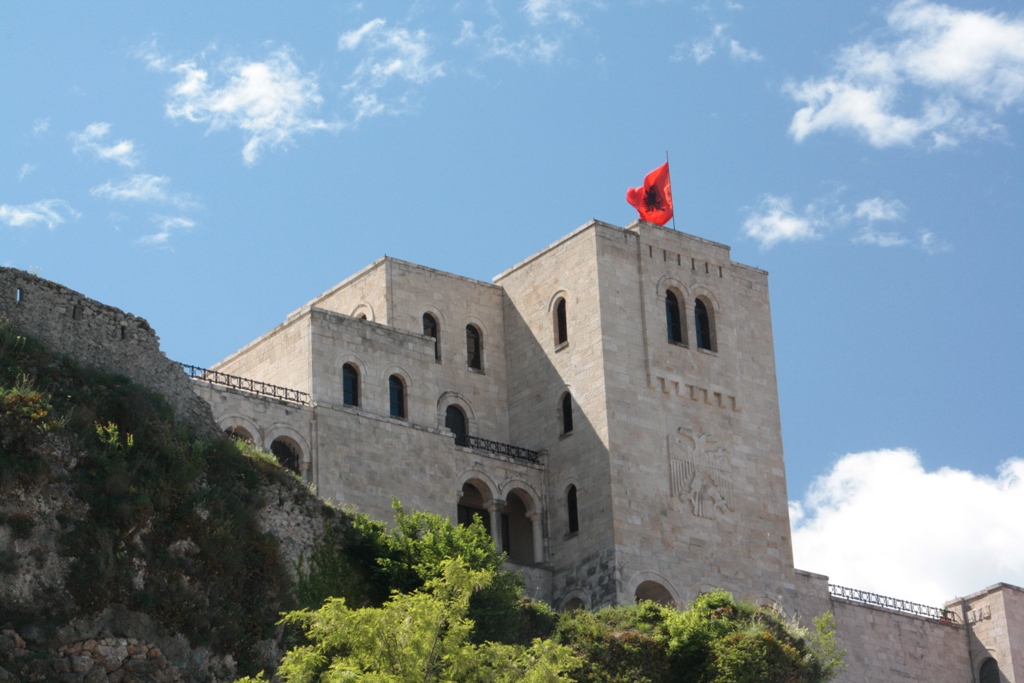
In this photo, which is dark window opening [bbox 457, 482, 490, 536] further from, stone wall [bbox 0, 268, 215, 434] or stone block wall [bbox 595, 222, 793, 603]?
stone wall [bbox 0, 268, 215, 434]

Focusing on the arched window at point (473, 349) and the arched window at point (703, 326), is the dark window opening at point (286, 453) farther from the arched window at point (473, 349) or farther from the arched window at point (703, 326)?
the arched window at point (703, 326)

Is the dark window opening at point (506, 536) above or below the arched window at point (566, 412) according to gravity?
below

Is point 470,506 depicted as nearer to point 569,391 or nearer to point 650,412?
point 569,391

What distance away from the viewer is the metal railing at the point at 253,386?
48.5 meters

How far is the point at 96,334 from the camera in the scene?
1512 inches

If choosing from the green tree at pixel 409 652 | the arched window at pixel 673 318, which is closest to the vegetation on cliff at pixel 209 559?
the green tree at pixel 409 652

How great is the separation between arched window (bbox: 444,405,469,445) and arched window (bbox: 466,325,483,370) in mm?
1553

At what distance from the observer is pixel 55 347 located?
37.6 meters

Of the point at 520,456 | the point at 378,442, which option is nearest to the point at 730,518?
the point at 520,456

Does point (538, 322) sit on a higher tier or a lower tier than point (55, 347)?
higher

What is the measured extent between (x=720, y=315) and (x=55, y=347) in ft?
77.5

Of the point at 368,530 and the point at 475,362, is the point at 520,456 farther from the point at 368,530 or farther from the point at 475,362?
the point at 368,530

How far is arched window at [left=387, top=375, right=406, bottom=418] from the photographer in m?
52.2

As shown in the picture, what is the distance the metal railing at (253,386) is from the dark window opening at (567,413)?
770 centimetres
